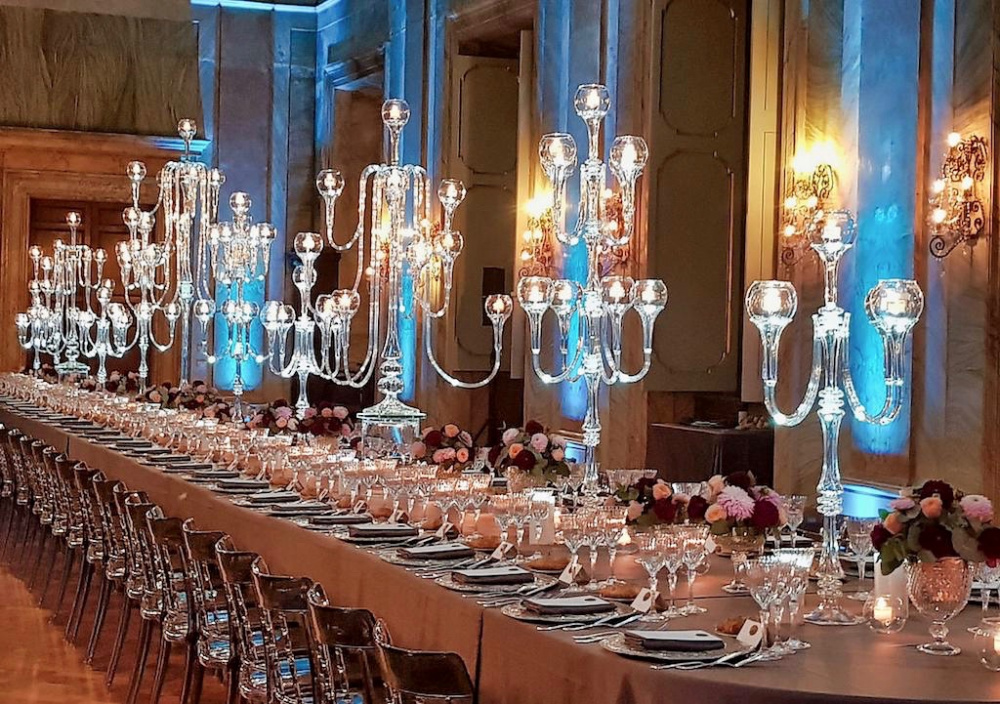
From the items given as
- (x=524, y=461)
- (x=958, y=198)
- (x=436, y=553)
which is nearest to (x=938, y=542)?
(x=436, y=553)

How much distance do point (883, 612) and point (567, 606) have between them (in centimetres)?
77

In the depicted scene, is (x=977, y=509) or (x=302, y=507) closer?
(x=977, y=509)

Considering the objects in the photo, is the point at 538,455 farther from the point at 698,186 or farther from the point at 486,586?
the point at 698,186

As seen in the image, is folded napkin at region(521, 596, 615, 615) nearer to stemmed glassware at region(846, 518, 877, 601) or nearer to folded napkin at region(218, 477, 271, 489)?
stemmed glassware at region(846, 518, 877, 601)

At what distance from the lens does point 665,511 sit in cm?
437

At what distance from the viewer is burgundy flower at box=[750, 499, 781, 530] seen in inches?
167

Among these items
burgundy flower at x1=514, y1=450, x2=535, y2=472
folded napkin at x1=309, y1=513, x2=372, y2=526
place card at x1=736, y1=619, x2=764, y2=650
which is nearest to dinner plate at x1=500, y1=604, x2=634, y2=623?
place card at x1=736, y1=619, x2=764, y2=650

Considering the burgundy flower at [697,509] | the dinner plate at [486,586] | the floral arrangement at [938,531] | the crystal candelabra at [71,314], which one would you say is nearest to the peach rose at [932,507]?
the floral arrangement at [938,531]

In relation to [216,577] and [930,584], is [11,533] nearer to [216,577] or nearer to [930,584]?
[216,577]

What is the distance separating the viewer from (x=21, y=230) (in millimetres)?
18062

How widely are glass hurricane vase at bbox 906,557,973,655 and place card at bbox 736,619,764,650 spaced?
39 cm

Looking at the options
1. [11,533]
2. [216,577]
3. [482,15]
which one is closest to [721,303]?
[482,15]

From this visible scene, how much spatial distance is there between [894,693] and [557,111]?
10.3m

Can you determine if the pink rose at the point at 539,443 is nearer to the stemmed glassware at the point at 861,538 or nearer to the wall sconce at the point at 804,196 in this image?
the stemmed glassware at the point at 861,538
